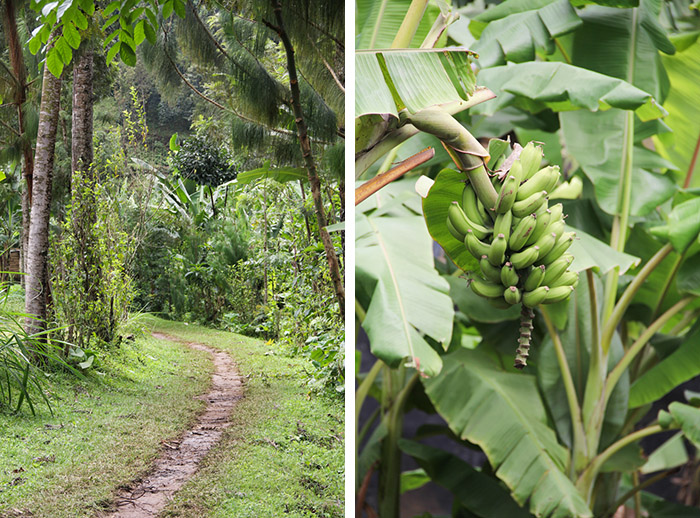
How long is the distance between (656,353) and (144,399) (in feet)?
4.15

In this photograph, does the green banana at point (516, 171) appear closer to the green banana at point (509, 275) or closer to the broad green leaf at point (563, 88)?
the green banana at point (509, 275)

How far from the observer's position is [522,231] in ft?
1.95

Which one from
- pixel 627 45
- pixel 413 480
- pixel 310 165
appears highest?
pixel 627 45

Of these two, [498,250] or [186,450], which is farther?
[186,450]

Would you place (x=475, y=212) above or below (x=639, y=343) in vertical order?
above

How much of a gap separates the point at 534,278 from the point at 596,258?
464 millimetres

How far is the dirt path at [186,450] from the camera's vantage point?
3.96 ft

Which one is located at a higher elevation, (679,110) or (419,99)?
(679,110)

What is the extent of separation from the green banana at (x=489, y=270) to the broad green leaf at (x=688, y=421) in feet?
2.31

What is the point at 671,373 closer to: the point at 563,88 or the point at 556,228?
the point at 563,88

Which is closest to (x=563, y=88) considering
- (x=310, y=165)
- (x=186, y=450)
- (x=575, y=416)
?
(x=310, y=165)

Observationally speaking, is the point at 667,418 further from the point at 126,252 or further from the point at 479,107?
the point at 126,252

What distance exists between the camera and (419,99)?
2.29ft

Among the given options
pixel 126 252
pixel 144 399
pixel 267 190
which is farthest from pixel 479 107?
pixel 144 399
